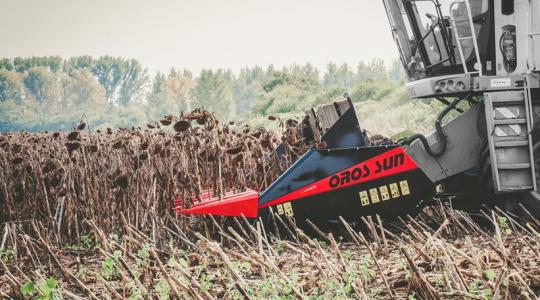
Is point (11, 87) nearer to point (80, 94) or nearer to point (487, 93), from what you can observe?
point (80, 94)

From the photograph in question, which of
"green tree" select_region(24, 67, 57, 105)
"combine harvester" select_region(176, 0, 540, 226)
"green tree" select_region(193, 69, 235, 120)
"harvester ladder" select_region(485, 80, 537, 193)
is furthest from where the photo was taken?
"green tree" select_region(24, 67, 57, 105)

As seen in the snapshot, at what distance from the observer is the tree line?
138ft

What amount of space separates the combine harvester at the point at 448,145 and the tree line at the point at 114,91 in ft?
113

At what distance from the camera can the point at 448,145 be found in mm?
4859

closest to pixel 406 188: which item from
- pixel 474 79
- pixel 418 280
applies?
pixel 474 79

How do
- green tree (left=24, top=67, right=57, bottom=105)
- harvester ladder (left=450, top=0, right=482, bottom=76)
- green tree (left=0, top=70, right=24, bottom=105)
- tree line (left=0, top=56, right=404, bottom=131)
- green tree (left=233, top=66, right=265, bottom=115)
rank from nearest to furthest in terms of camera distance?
harvester ladder (left=450, top=0, right=482, bottom=76) < tree line (left=0, top=56, right=404, bottom=131) < green tree (left=0, top=70, right=24, bottom=105) < green tree (left=24, top=67, right=57, bottom=105) < green tree (left=233, top=66, right=265, bottom=115)

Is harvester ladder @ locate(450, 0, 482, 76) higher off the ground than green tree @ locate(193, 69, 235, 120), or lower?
Result: higher

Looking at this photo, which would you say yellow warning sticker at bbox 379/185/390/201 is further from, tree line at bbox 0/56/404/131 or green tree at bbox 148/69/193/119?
green tree at bbox 148/69/193/119

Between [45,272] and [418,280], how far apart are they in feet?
8.11

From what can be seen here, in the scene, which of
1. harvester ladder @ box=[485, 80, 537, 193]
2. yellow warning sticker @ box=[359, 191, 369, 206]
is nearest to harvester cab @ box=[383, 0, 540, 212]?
harvester ladder @ box=[485, 80, 537, 193]

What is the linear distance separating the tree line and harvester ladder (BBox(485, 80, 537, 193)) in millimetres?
34969

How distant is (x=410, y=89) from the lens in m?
5.48

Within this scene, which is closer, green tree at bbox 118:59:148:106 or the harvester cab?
the harvester cab

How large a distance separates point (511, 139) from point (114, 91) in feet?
238
